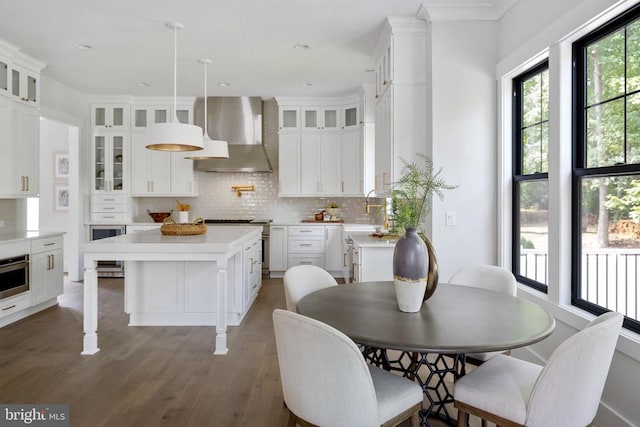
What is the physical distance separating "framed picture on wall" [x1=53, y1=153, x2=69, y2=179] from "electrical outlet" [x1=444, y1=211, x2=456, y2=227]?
6410mm

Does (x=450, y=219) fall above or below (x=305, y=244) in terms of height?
above

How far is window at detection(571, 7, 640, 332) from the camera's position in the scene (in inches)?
87.0

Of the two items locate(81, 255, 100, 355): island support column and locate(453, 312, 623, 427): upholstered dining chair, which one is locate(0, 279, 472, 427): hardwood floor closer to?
locate(81, 255, 100, 355): island support column

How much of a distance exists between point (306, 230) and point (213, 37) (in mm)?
3167

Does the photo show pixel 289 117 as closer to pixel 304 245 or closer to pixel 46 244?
pixel 304 245

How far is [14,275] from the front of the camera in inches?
167

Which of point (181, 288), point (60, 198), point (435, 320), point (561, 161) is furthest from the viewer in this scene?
point (60, 198)

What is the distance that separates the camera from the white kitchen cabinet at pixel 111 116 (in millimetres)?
6668

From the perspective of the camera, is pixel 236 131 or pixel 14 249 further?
pixel 236 131

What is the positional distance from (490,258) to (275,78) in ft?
11.9

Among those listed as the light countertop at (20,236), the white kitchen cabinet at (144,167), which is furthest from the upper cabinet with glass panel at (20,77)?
the white kitchen cabinet at (144,167)

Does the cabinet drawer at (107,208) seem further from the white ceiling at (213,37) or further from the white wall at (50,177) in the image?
the white ceiling at (213,37)

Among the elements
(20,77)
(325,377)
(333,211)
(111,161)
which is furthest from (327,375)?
(111,161)

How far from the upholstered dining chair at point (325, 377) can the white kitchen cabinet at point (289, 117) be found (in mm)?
5493
